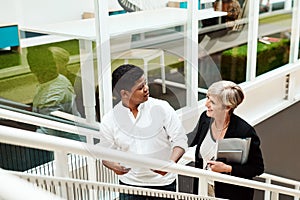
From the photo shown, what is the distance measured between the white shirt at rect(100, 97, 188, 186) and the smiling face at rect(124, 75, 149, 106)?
0.08ft

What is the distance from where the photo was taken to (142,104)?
1.87 metres

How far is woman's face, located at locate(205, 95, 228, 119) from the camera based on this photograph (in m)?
2.28

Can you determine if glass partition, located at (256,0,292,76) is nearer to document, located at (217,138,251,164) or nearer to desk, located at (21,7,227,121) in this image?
desk, located at (21,7,227,121)

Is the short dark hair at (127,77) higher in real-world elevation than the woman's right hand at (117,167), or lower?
higher

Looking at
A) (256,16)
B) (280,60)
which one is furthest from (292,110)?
(256,16)

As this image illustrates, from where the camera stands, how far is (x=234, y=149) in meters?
2.22

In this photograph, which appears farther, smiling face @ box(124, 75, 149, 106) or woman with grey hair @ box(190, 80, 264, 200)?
woman with grey hair @ box(190, 80, 264, 200)

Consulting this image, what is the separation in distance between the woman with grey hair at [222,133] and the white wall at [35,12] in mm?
1477

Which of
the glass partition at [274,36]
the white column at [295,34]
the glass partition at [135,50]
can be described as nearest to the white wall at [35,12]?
the glass partition at [135,50]

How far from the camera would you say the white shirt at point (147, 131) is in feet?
6.19

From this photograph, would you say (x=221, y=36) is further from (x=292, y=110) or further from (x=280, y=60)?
(x=292, y=110)

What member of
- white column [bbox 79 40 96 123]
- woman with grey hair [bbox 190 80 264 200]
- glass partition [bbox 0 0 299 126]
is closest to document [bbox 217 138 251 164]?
woman with grey hair [bbox 190 80 264 200]

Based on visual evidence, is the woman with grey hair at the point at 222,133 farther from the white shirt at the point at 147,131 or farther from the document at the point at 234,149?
the white shirt at the point at 147,131

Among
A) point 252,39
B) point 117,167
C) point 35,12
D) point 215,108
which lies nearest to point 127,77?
point 117,167
